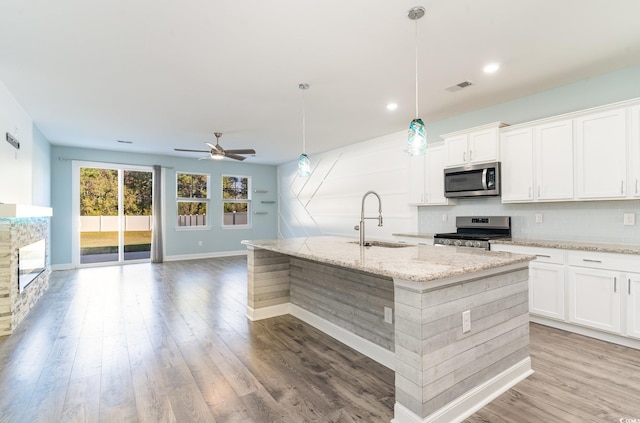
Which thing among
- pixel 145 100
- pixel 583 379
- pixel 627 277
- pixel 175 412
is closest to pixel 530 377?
pixel 583 379

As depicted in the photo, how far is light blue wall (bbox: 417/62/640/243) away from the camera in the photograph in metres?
3.24

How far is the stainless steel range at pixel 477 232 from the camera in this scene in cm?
386

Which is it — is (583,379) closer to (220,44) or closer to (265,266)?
(265,266)

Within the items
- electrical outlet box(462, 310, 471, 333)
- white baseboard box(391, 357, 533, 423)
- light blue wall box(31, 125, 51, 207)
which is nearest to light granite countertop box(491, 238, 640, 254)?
white baseboard box(391, 357, 533, 423)

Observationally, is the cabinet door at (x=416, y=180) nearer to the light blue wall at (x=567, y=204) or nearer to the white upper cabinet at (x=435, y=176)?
the white upper cabinet at (x=435, y=176)

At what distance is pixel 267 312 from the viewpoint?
12.1 ft

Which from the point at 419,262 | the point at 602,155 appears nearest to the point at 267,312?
the point at 419,262

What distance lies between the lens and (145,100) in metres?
4.12

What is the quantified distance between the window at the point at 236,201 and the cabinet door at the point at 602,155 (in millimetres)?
7820

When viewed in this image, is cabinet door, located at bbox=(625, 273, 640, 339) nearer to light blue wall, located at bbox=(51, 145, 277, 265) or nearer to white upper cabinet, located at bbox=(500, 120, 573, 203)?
white upper cabinet, located at bbox=(500, 120, 573, 203)

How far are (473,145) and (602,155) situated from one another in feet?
4.42

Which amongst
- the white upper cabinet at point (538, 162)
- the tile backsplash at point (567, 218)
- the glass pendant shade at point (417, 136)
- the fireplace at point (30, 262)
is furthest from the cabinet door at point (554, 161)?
the fireplace at point (30, 262)

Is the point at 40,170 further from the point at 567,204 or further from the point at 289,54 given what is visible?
the point at 567,204

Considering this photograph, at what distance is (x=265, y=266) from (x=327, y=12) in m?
2.63
